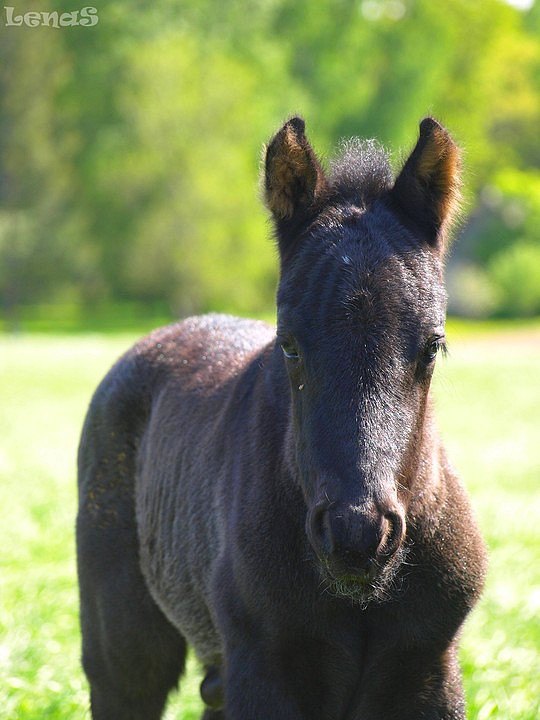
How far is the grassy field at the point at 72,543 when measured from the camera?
18.5 feet

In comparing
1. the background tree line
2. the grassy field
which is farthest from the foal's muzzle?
the background tree line

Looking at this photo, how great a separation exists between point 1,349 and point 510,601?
23.5 m

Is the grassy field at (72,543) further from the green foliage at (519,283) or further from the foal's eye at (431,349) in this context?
the green foliage at (519,283)

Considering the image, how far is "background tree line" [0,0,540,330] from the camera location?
43.8 metres

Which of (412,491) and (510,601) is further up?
(412,491)

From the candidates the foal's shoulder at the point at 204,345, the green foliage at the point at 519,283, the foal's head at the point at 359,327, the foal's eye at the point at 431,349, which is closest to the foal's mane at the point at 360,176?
the foal's head at the point at 359,327

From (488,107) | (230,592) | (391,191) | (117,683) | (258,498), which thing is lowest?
(117,683)

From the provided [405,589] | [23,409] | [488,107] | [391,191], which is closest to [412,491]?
[405,589]

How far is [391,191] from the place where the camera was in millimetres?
3672

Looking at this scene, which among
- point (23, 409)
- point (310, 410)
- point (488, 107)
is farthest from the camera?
point (488, 107)

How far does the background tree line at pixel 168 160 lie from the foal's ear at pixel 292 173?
119 ft

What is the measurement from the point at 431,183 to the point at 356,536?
139cm

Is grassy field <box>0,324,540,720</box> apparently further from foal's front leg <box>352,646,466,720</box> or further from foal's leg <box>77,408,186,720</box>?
foal's front leg <box>352,646,466,720</box>

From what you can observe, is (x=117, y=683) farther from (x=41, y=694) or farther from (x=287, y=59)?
(x=287, y=59)
